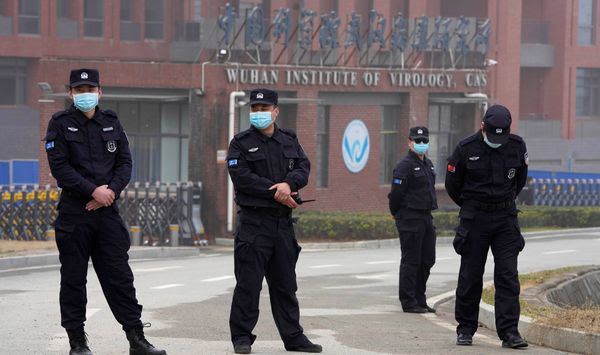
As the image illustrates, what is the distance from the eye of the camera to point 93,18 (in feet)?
191

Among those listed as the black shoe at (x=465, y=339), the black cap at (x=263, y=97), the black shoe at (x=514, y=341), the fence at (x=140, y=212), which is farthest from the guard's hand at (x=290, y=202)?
the fence at (x=140, y=212)

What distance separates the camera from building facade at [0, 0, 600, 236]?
32.0 metres

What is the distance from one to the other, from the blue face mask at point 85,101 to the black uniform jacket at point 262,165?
121cm

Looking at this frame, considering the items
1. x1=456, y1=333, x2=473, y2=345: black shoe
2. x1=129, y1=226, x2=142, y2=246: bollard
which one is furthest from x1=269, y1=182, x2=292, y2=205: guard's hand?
x1=129, y1=226, x2=142, y2=246: bollard

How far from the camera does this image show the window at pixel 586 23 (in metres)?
64.6

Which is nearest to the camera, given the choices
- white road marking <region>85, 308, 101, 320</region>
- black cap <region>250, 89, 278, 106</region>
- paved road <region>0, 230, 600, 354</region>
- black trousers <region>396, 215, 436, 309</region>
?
black cap <region>250, 89, 278, 106</region>

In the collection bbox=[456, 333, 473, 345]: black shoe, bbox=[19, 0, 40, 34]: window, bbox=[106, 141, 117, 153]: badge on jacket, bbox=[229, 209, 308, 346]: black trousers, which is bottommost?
bbox=[456, 333, 473, 345]: black shoe

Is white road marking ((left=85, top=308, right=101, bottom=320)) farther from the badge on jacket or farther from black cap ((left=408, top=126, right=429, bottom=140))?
black cap ((left=408, top=126, right=429, bottom=140))

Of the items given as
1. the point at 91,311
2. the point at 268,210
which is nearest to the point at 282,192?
the point at 268,210

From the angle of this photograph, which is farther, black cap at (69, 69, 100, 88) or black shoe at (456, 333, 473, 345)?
black shoe at (456, 333, 473, 345)

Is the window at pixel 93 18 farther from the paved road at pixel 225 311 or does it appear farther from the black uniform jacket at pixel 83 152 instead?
the black uniform jacket at pixel 83 152

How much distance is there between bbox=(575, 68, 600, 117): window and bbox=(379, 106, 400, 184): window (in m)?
29.6

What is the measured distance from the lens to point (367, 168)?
36469mm

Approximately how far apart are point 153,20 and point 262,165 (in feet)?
164
